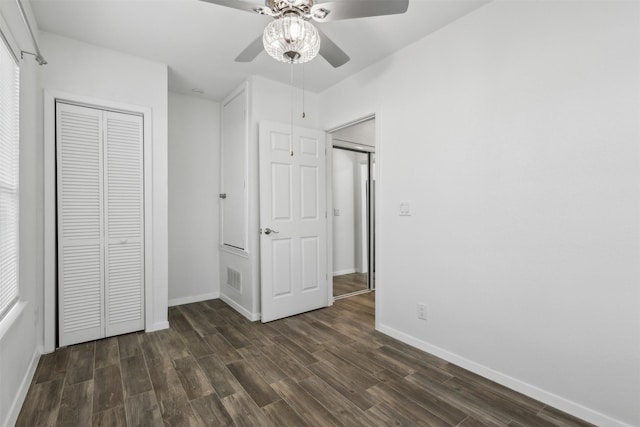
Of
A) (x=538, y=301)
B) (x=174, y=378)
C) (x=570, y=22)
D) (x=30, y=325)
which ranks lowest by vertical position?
(x=174, y=378)

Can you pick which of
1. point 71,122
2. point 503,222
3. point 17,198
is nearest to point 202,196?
point 71,122

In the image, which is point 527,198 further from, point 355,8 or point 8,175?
point 8,175

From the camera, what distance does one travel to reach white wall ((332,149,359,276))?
511 centimetres

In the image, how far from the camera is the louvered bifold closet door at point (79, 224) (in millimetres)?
2479

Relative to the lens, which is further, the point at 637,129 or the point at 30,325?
the point at 30,325

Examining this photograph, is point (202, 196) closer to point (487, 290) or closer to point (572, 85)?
point (487, 290)

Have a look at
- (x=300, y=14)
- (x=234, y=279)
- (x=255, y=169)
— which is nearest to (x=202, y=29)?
(x=300, y=14)

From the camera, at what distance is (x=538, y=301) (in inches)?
72.6


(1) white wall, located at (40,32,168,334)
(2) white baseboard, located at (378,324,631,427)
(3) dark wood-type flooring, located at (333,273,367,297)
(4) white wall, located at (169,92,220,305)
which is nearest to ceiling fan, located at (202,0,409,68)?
(1) white wall, located at (40,32,168,334)

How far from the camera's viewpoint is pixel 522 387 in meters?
1.89

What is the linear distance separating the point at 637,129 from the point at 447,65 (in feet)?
4.11

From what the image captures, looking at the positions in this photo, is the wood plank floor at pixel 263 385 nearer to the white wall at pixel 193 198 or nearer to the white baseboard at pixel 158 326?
the white baseboard at pixel 158 326

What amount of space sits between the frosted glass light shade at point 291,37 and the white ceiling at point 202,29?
2.27 ft

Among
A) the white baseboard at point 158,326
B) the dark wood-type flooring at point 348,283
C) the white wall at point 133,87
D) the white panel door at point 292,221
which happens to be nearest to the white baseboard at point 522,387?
the white panel door at point 292,221
